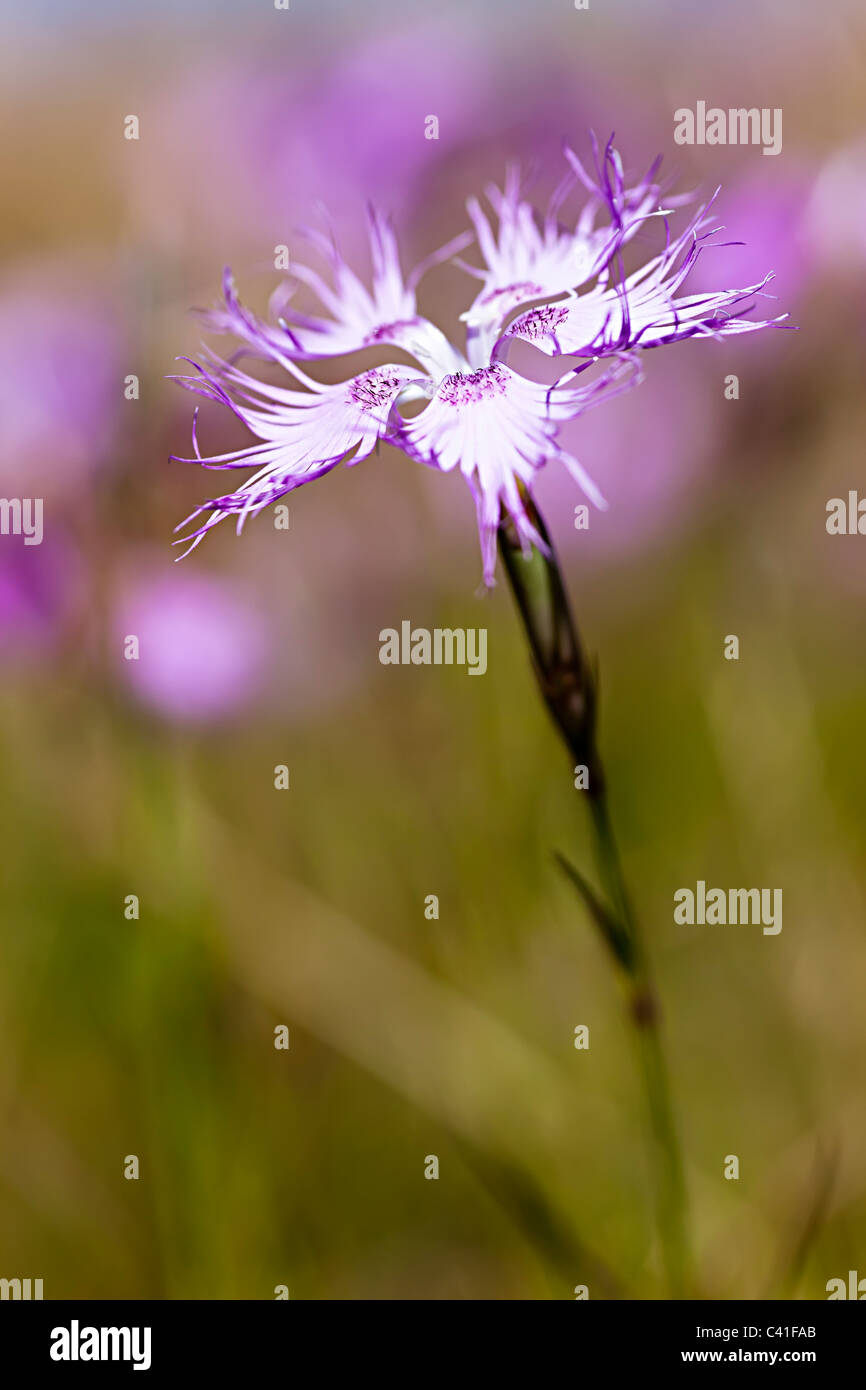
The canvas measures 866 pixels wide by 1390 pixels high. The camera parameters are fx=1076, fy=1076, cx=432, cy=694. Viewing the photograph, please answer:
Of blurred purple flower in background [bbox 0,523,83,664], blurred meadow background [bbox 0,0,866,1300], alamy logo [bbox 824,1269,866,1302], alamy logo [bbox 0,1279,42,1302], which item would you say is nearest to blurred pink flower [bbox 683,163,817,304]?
blurred meadow background [bbox 0,0,866,1300]

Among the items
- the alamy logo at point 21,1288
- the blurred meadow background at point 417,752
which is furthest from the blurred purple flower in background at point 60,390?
the alamy logo at point 21,1288

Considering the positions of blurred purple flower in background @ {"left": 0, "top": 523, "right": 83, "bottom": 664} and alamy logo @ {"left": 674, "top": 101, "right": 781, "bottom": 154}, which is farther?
alamy logo @ {"left": 674, "top": 101, "right": 781, "bottom": 154}

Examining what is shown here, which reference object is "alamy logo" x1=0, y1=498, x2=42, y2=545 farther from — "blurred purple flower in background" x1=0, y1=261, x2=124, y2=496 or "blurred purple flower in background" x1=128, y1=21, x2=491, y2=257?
"blurred purple flower in background" x1=128, y1=21, x2=491, y2=257

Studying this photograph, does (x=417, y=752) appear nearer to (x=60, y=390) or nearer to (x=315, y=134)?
(x=60, y=390)
